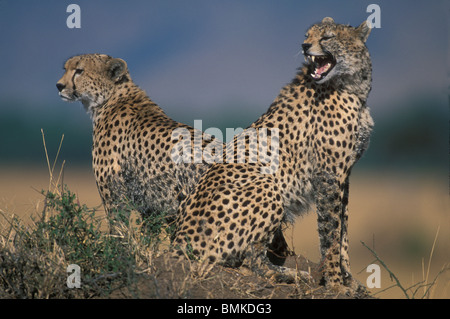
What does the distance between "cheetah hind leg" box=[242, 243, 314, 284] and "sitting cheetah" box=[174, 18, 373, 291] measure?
2 centimetres

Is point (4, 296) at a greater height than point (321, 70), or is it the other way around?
point (321, 70)

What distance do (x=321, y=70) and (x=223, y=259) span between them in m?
1.64

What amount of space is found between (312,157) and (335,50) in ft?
2.72

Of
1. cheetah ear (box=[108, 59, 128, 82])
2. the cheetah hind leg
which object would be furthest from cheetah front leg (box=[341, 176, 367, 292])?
cheetah ear (box=[108, 59, 128, 82])

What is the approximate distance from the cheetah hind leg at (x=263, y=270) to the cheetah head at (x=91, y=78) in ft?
7.50

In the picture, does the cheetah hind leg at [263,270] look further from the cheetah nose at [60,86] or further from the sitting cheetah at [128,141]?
the cheetah nose at [60,86]

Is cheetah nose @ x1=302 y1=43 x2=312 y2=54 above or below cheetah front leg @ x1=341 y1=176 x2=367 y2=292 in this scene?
above

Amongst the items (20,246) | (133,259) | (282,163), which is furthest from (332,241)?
(20,246)

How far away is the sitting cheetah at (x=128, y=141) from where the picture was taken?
454 cm

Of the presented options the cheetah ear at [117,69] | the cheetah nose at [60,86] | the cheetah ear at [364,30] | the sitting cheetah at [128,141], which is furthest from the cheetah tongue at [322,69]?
the cheetah nose at [60,86]

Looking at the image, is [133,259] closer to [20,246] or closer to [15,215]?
[20,246]

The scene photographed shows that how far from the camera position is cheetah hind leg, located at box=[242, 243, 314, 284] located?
12.2 ft

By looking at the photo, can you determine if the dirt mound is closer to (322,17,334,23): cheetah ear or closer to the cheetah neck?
the cheetah neck

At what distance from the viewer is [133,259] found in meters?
3.26
